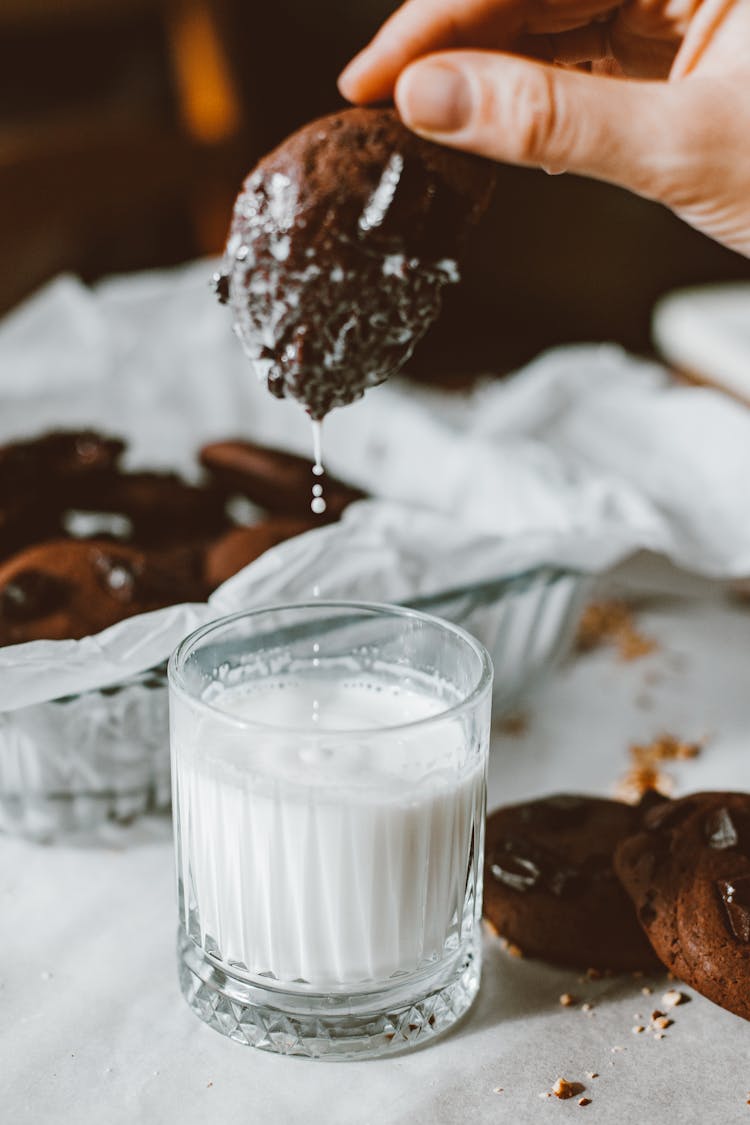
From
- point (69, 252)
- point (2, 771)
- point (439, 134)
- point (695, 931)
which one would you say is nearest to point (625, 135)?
point (439, 134)

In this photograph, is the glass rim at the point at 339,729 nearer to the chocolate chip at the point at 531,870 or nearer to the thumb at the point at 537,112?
the chocolate chip at the point at 531,870

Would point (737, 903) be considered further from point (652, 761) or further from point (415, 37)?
point (415, 37)

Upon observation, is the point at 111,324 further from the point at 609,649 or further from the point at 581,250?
the point at 581,250

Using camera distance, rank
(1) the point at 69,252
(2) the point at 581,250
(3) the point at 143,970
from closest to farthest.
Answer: (3) the point at 143,970, (2) the point at 581,250, (1) the point at 69,252

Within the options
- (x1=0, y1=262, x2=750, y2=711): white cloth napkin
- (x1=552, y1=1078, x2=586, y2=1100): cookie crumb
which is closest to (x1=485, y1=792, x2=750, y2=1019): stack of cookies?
(x1=552, y1=1078, x2=586, y2=1100): cookie crumb

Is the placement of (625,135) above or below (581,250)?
above

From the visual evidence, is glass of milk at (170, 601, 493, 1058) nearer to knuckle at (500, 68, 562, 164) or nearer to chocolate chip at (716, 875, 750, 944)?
chocolate chip at (716, 875, 750, 944)

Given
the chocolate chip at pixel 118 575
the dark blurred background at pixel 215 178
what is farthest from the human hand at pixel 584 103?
the dark blurred background at pixel 215 178

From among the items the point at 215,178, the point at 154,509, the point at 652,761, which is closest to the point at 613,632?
the point at 652,761
